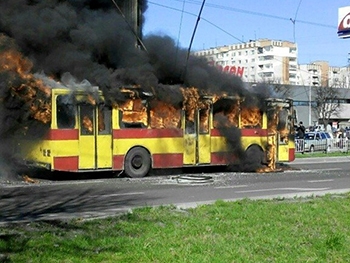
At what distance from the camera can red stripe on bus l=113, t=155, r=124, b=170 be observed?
704 inches

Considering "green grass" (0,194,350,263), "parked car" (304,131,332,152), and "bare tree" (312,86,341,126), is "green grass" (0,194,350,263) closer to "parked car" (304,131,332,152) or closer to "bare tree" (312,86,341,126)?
"parked car" (304,131,332,152)

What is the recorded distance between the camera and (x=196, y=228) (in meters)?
8.22

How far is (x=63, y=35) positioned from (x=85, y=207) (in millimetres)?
10416

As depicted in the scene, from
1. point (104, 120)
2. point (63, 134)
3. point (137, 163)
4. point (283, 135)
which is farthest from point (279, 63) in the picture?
point (63, 134)

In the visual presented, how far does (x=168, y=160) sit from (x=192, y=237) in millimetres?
11406

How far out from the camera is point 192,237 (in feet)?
24.9

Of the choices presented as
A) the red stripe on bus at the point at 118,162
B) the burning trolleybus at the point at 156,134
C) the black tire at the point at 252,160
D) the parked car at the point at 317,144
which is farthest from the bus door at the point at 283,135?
the parked car at the point at 317,144

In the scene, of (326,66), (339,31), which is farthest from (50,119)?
(326,66)

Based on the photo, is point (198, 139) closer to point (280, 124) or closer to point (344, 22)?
point (280, 124)

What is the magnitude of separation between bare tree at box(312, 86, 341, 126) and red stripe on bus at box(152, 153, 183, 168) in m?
61.9

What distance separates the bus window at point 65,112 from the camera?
55.2 feet

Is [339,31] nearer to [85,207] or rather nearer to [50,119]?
[50,119]

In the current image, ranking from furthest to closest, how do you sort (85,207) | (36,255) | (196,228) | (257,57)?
1. (257,57)
2. (85,207)
3. (196,228)
4. (36,255)

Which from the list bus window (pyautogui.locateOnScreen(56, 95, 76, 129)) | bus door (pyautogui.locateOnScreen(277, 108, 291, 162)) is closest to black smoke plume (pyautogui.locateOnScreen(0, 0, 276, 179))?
bus window (pyautogui.locateOnScreen(56, 95, 76, 129))
